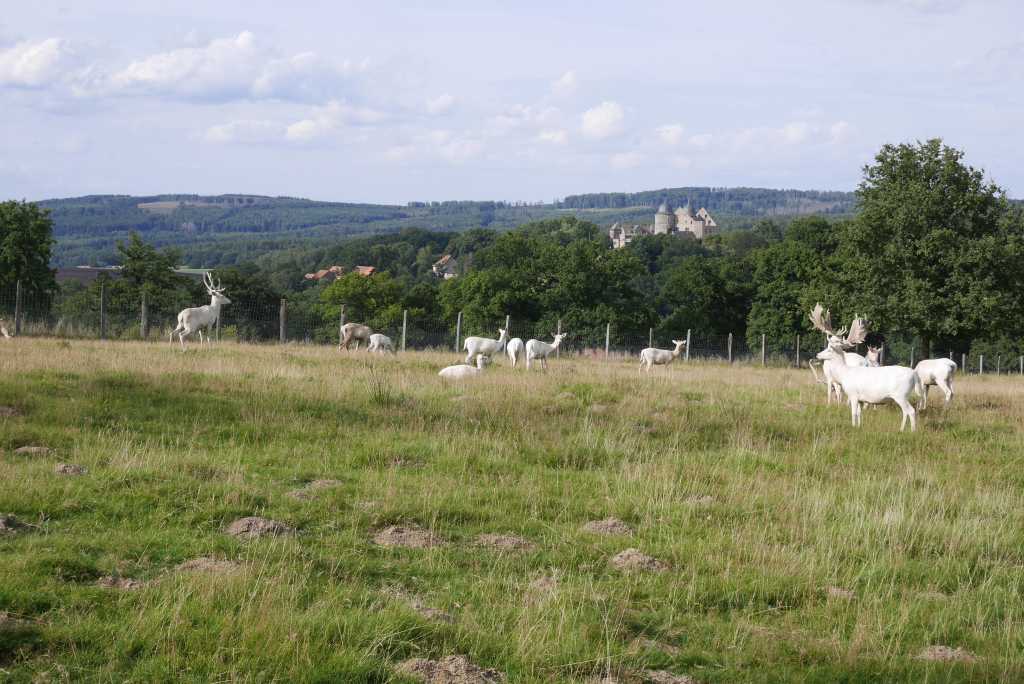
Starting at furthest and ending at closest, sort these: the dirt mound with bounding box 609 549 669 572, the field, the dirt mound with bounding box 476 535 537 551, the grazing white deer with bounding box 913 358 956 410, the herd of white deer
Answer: the grazing white deer with bounding box 913 358 956 410 < the herd of white deer < the dirt mound with bounding box 476 535 537 551 < the dirt mound with bounding box 609 549 669 572 < the field

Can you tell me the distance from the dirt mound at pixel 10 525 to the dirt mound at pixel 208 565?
1.48 meters

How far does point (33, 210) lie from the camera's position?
163ft

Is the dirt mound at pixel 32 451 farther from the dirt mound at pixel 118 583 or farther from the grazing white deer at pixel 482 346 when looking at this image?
the grazing white deer at pixel 482 346

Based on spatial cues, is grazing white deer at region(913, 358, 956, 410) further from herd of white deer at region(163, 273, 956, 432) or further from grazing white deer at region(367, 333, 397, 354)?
grazing white deer at region(367, 333, 397, 354)

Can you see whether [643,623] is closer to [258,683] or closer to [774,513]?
[258,683]

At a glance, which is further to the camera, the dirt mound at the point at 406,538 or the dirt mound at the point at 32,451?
the dirt mound at the point at 32,451

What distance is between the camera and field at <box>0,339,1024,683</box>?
568 centimetres

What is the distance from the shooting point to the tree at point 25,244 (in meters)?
47.7

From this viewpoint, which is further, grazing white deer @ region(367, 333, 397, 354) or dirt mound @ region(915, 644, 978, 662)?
grazing white deer @ region(367, 333, 397, 354)

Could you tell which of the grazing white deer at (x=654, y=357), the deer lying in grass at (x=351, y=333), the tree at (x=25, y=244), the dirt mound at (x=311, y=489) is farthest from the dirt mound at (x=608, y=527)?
the tree at (x=25, y=244)

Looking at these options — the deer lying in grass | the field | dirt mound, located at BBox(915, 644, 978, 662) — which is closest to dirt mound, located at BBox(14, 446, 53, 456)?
the field

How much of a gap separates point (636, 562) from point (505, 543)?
1.09 metres

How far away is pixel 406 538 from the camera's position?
7.95 m

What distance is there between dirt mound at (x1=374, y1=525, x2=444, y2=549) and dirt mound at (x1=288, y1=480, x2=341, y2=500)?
117cm
